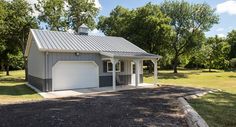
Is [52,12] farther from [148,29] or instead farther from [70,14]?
[148,29]

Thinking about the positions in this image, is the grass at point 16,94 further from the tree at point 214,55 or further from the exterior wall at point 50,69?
the tree at point 214,55

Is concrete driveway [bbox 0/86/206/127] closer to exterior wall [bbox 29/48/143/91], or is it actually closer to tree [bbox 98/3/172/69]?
exterior wall [bbox 29/48/143/91]

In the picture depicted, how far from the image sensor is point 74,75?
16.4m

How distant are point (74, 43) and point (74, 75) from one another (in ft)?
8.27

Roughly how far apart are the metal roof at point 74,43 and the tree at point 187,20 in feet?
63.6

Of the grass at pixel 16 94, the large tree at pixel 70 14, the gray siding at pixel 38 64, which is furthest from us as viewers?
the large tree at pixel 70 14

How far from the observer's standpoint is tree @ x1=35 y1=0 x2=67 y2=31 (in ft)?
93.6

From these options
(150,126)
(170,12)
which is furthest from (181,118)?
(170,12)

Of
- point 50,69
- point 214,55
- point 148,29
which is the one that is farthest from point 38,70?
point 214,55

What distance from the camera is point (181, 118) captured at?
25.3 feet

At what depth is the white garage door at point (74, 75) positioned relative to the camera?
15.6 m

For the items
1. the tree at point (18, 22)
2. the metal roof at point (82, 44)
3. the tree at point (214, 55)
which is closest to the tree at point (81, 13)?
the tree at point (18, 22)

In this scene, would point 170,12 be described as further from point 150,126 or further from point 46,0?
point 150,126

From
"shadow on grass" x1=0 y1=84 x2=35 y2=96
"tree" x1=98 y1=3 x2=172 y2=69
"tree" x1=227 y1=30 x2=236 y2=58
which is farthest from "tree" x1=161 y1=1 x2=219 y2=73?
"shadow on grass" x1=0 y1=84 x2=35 y2=96
